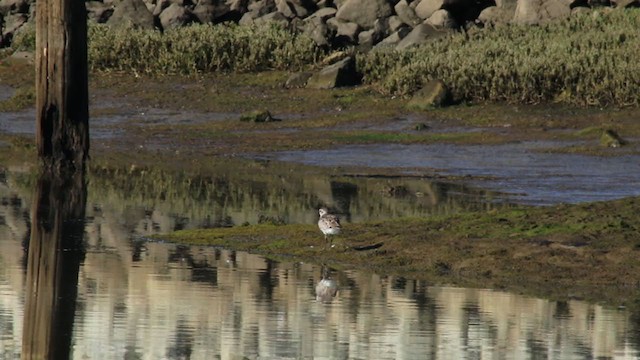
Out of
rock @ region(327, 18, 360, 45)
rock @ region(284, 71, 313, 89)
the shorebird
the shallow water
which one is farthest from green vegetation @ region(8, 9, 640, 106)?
the shorebird

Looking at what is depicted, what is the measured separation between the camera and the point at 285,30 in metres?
34.8

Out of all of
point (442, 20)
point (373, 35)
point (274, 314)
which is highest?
point (442, 20)

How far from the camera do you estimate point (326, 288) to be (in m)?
13.7

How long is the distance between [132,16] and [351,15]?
4459 mm

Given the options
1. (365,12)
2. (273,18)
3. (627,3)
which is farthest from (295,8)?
(627,3)

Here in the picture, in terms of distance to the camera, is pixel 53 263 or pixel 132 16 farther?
pixel 132 16

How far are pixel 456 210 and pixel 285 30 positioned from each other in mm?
16247

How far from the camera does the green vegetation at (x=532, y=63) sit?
28422mm

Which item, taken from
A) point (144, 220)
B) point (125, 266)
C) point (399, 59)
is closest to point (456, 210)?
point (144, 220)

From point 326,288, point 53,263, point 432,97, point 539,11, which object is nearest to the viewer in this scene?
point 326,288

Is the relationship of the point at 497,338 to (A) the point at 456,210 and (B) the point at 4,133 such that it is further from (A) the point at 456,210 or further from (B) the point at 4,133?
(B) the point at 4,133

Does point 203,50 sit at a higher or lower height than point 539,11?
lower

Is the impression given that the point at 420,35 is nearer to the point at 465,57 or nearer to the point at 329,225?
the point at 465,57

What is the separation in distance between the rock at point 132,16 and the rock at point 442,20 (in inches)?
225
